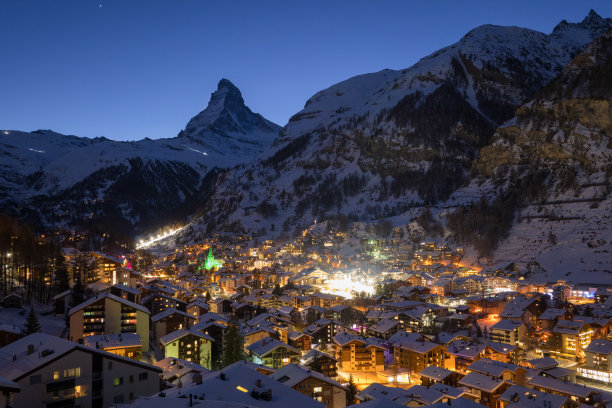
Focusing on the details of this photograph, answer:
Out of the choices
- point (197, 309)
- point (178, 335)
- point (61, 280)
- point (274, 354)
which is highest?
point (61, 280)

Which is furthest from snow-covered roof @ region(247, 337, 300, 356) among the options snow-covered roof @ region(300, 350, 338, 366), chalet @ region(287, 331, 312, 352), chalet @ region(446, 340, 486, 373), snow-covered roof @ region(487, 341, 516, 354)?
snow-covered roof @ region(487, 341, 516, 354)

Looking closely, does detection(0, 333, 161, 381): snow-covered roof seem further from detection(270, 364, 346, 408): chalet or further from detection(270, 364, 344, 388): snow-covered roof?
detection(270, 364, 346, 408): chalet

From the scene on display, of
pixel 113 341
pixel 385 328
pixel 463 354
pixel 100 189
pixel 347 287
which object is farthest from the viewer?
pixel 100 189

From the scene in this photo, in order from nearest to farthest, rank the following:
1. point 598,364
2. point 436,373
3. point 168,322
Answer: point 436,373 < point 598,364 < point 168,322

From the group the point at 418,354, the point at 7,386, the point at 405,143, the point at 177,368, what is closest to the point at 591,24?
the point at 405,143

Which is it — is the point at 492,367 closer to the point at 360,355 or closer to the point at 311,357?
the point at 360,355

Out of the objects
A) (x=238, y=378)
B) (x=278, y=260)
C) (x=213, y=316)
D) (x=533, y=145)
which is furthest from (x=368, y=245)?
(x=238, y=378)
